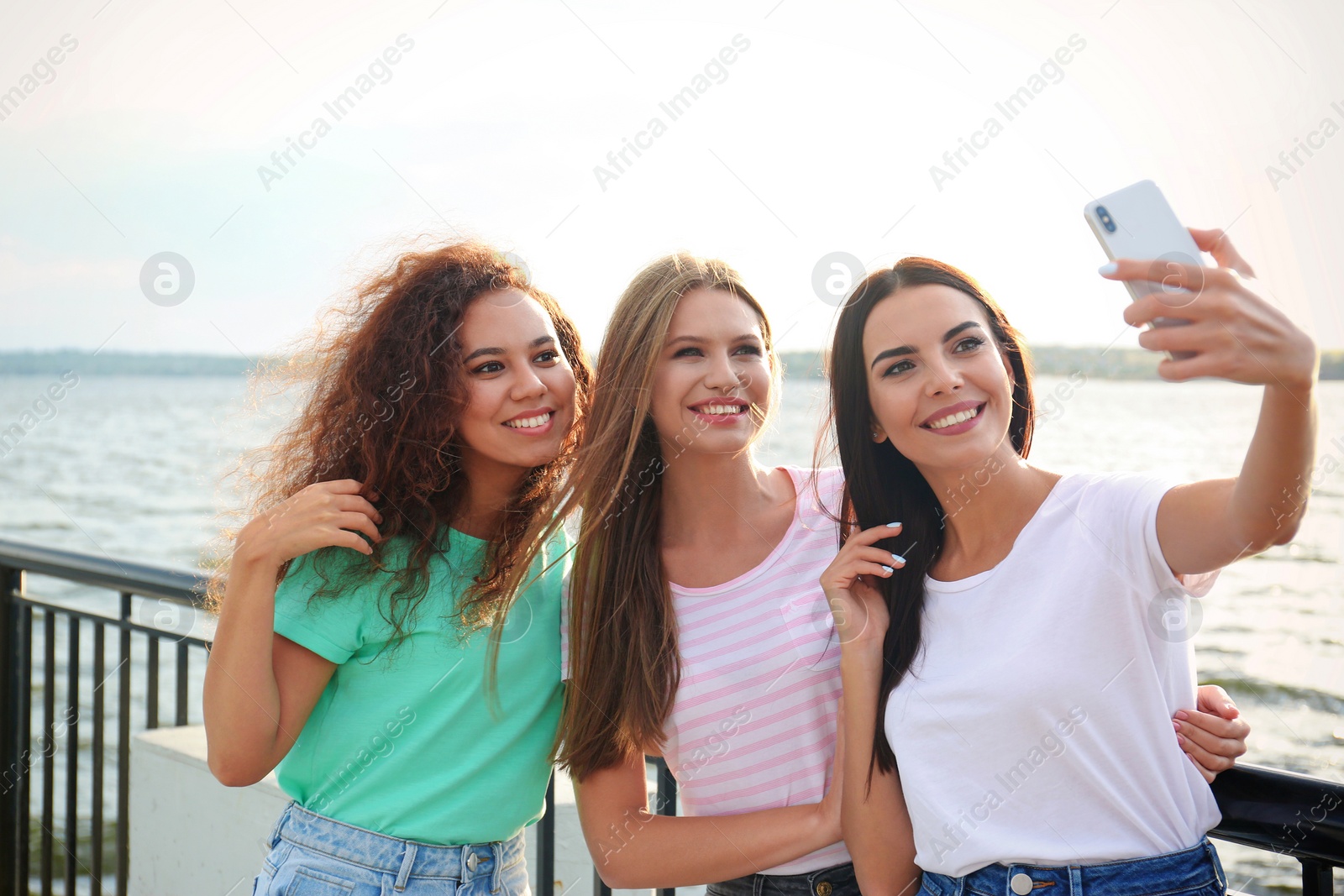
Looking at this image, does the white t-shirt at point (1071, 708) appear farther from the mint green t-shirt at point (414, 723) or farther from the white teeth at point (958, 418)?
the mint green t-shirt at point (414, 723)

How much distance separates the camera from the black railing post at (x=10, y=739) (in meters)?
3.64

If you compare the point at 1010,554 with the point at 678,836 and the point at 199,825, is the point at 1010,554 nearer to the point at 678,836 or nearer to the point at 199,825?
the point at 678,836

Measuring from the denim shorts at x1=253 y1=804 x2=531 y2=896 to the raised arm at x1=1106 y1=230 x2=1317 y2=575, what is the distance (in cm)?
151

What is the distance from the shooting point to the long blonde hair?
7.13 ft

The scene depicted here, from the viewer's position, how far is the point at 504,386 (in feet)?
7.33

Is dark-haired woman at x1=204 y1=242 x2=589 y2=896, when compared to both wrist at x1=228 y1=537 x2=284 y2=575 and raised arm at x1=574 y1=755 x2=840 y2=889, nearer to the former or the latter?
wrist at x1=228 y1=537 x2=284 y2=575

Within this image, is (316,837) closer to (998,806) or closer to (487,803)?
(487,803)

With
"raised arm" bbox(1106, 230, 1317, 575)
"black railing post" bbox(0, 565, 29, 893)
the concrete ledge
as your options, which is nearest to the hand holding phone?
"raised arm" bbox(1106, 230, 1317, 575)

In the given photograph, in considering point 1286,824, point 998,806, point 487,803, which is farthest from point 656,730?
point 1286,824

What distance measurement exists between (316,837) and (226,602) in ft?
1.73

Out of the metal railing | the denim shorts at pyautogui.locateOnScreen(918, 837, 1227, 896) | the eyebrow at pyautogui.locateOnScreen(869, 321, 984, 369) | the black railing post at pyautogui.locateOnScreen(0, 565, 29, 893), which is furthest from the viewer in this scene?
the black railing post at pyautogui.locateOnScreen(0, 565, 29, 893)

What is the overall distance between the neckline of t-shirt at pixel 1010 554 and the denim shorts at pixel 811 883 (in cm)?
65

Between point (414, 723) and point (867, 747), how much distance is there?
3.14 ft

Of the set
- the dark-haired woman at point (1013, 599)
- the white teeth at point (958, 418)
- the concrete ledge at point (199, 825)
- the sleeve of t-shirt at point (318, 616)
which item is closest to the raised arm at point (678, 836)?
the dark-haired woman at point (1013, 599)
